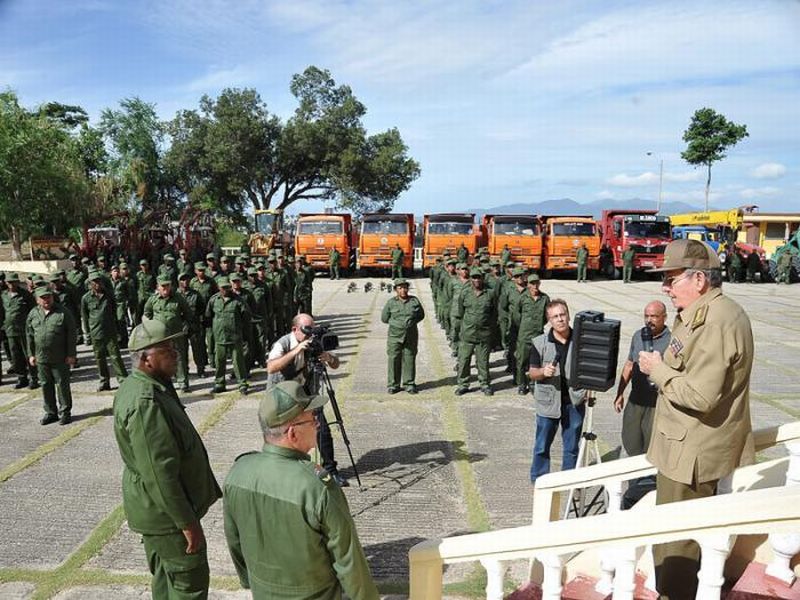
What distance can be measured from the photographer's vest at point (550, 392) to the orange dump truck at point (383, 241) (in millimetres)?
18989

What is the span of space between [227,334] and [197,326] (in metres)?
1.20

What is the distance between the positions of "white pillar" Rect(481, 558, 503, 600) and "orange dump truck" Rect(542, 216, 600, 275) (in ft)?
73.7

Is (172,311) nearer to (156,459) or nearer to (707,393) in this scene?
(156,459)

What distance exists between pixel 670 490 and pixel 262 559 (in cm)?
178

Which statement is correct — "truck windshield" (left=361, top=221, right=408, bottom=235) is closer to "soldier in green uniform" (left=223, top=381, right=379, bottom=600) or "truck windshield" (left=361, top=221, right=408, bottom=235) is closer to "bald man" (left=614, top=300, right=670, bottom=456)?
"bald man" (left=614, top=300, right=670, bottom=456)

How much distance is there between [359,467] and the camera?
19.2 feet

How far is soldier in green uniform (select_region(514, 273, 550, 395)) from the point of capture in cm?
837

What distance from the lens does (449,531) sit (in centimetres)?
451

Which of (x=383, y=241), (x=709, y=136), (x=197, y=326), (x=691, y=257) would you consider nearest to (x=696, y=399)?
(x=691, y=257)

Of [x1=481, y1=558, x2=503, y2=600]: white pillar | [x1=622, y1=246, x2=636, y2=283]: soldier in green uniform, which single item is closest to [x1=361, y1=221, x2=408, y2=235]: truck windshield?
[x1=622, y1=246, x2=636, y2=283]: soldier in green uniform

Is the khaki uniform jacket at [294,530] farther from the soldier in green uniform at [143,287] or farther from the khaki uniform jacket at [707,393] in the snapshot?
the soldier in green uniform at [143,287]

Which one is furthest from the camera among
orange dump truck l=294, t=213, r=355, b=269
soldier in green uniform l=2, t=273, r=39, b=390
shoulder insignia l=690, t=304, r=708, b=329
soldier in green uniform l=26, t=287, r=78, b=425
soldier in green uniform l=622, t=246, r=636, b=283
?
orange dump truck l=294, t=213, r=355, b=269

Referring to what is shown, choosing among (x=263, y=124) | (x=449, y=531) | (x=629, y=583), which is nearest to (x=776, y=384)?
(x=449, y=531)

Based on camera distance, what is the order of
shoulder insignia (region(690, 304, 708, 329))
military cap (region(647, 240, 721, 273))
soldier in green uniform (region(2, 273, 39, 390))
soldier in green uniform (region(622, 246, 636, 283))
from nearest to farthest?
shoulder insignia (region(690, 304, 708, 329)), military cap (region(647, 240, 721, 273)), soldier in green uniform (region(2, 273, 39, 390)), soldier in green uniform (region(622, 246, 636, 283))
